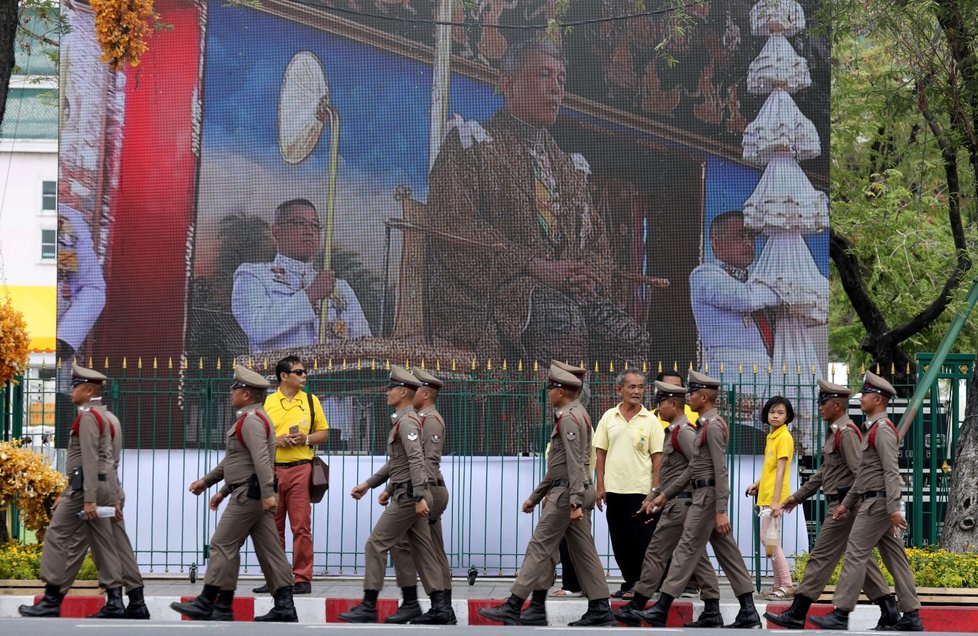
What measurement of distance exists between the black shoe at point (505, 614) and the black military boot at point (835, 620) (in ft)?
7.09

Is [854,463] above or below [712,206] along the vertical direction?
below

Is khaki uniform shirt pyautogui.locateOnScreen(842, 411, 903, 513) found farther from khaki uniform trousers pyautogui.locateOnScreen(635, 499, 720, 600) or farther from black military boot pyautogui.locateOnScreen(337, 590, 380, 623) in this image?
black military boot pyautogui.locateOnScreen(337, 590, 380, 623)

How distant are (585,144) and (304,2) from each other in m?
3.49

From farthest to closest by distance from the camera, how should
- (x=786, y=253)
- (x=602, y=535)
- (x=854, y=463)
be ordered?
(x=786, y=253) → (x=602, y=535) → (x=854, y=463)

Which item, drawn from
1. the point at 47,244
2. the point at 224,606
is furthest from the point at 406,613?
the point at 47,244

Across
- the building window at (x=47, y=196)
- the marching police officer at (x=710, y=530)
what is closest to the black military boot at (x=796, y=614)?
the marching police officer at (x=710, y=530)

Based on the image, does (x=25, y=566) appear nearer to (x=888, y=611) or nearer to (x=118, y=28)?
(x=118, y=28)

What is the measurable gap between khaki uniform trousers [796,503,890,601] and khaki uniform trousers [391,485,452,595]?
2.61 meters

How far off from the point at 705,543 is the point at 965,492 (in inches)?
119

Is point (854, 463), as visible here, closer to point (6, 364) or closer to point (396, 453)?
point (396, 453)

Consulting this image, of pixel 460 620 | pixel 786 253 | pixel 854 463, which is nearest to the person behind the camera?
pixel 854 463

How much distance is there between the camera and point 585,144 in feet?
53.7

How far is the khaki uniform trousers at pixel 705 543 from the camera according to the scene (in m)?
11.0

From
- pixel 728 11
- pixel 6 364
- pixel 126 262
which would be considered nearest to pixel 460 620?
pixel 6 364
